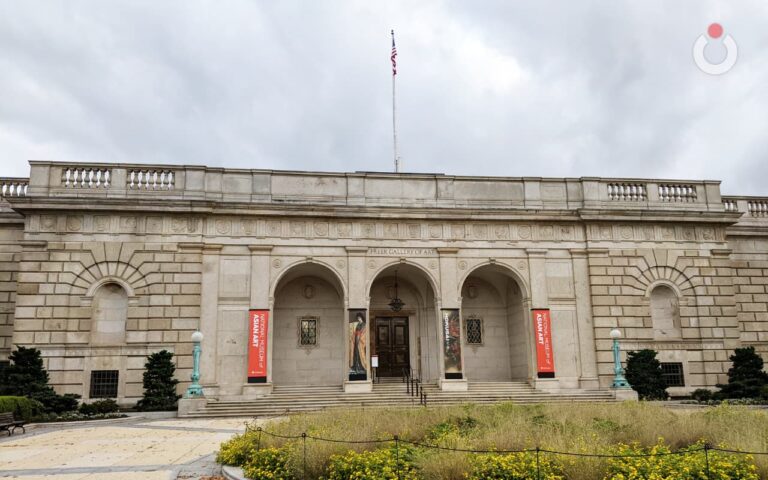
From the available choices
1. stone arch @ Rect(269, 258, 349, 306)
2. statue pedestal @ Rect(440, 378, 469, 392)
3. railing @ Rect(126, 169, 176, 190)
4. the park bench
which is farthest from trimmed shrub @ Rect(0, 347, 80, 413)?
statue pedestal @ Rect(440, 378, 469, 392)

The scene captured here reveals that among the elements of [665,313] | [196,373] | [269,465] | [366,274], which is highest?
[366,274]

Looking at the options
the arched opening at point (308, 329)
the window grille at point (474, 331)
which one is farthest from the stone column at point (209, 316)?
the window grille at point (474, 331)

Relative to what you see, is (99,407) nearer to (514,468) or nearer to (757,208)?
(514,468)

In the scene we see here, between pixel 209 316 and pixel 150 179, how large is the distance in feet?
20.5

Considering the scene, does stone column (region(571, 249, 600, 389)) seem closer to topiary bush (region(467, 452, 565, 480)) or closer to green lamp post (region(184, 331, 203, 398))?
green lamp post (region(184, 331, 203, 398))

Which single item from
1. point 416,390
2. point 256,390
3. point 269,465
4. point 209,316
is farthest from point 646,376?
point 269,465

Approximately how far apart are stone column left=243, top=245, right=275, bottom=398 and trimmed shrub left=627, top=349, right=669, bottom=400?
1438 cm

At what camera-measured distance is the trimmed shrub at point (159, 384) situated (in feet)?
72.1

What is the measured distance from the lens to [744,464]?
8.25 metres

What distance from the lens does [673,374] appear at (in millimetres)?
25938

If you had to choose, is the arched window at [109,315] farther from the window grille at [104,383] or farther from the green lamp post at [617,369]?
the green lamp post at [617,369]

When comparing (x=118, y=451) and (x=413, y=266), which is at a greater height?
(x=413, y=266)

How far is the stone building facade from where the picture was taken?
23.7 meters

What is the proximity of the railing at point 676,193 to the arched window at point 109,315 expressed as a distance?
77.0ft
